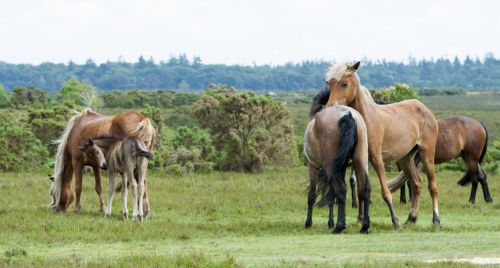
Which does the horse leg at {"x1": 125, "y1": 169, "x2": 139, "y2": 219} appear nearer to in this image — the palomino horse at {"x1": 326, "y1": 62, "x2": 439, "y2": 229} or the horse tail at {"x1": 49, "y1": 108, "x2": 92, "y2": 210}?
the horse tail at {"x1": 49, "y1": 108, "x2": 92, "y2": 210}

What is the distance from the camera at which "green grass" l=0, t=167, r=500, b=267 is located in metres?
12.1

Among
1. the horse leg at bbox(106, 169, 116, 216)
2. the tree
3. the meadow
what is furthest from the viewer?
the tree

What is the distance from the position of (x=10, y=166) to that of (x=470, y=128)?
1704cm

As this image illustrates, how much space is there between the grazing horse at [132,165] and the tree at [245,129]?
15258 mm

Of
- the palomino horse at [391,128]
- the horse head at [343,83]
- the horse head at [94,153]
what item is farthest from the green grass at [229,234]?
the horse head at [343,83]

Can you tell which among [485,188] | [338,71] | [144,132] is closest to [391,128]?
[338,71]

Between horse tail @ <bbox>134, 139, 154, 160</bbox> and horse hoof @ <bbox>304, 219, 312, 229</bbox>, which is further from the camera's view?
horse tail @ <bbox>134, 139, 154, 160</bbox>

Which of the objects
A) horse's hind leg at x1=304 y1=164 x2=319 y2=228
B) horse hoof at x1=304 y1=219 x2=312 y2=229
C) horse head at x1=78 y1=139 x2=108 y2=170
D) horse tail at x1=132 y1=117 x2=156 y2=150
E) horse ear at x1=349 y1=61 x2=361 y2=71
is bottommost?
horse hoof at x1=304 y1=219 x2=312 y2=229

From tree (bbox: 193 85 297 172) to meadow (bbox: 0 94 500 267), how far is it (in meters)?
8.40

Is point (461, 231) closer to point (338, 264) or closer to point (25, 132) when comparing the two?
point (338, 264)

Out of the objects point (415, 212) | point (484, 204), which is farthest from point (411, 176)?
point (484, 204)

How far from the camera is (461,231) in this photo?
1580 centimetres

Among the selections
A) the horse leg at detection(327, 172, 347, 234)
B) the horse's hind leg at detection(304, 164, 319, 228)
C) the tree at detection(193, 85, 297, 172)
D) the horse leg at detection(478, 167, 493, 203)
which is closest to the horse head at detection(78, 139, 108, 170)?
the horse's hind leg at detection(304, 164, 319, 228)

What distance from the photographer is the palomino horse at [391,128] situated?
16031mm
